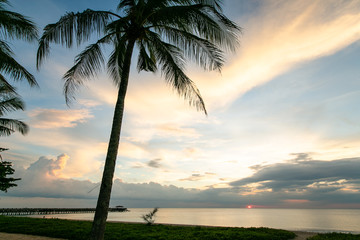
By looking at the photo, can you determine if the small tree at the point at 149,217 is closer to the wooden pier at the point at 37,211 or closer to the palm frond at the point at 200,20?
the palm frond at the point at 200,20

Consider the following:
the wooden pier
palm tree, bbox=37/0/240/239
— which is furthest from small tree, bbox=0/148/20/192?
the wooden pier

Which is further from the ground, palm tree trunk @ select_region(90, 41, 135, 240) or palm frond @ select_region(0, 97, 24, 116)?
palm frond @ select_region(0, 97, 24, 116)

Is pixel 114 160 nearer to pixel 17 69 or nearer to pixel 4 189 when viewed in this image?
pixel 17 69

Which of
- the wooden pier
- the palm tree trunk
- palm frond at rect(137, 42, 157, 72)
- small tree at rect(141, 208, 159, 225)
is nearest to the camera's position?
the palm tree trunk

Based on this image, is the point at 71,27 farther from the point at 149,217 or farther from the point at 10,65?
the point at 149,217

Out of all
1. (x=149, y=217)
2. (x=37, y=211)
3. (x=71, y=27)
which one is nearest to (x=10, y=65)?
(x=71, y=27)

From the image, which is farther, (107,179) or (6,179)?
(6,179)

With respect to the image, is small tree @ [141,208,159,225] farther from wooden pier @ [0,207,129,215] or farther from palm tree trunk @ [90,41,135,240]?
wooden pier @ [0,207,129,215]

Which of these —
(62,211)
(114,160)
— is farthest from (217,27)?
(62,211)

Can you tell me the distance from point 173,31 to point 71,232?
11.9m

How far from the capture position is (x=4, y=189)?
22.4 m

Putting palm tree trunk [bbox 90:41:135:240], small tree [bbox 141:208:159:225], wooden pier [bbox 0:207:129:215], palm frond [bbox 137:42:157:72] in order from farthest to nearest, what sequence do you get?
wooden pier [bbox 0:207:129:215] < small tree [bbox 141:208:159:225] < palm frond [bbox 137:42:157:72] < palm tree trunk [bbox 90:41:135:240]

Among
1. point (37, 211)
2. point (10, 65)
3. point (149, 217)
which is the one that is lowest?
point (37, 211)

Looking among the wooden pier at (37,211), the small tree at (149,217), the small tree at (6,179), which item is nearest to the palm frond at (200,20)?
the small tree at (149,217)
